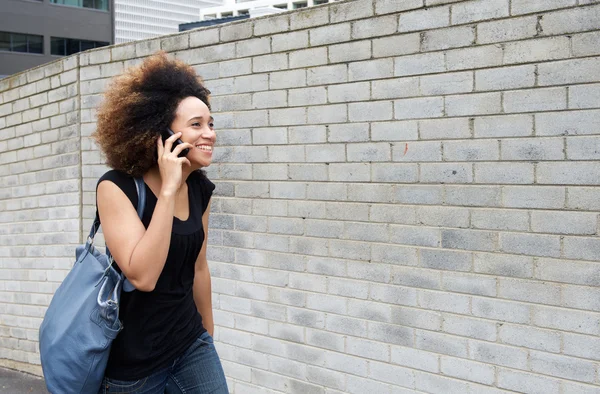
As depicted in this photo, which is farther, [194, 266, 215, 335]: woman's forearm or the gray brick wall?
the gray brick wall

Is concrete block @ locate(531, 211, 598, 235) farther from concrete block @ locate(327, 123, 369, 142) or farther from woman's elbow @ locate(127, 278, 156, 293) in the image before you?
woman's elbow @ locate(127, 278, 156, 293)

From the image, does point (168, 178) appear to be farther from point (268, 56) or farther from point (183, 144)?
point (268, 56)

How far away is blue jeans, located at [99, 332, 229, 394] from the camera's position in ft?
8.90

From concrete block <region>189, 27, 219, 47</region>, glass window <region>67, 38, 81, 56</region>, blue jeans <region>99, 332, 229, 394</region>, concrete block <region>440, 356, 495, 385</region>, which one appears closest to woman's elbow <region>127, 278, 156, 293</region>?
blue jeans <region>99, 332, 229, 394</region>

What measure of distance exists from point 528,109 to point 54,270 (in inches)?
175

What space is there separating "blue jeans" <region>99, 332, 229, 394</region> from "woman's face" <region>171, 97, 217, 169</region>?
0.70m

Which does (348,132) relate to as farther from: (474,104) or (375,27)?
(474,104)

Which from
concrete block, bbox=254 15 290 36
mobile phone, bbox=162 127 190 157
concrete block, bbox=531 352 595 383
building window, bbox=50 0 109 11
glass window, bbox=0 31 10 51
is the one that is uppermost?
building window, bbox=50 0 109 11

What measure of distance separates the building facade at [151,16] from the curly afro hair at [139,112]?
4311 centimetres

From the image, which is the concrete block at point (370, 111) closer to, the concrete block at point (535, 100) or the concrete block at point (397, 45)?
the concrete block at point (397, 45)

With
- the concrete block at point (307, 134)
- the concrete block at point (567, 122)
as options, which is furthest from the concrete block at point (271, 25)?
the concrete block at point (567, 122)

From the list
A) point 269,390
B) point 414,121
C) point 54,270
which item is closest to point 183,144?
point 414,121

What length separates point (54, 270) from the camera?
6480mm

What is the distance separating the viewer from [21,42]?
4681cm
